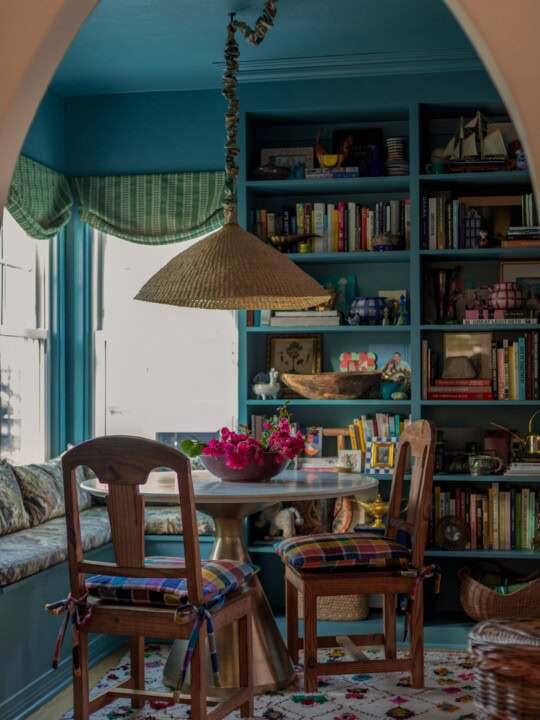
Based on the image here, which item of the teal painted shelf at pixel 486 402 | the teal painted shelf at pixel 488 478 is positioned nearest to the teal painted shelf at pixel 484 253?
the teal painted shelf at pixel 486 402

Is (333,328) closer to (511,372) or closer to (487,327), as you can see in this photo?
(487,327)

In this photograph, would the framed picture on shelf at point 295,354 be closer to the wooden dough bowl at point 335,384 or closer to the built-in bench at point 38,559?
the wooden dough bowl at point 335,384

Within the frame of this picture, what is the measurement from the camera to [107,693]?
9.70 ft

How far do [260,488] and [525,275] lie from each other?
197cm

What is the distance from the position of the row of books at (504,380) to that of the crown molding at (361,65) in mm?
1312

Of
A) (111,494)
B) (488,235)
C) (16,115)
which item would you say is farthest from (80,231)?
(16,115)

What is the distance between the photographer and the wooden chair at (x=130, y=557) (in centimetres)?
258

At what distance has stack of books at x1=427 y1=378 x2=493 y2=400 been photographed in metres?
4.23

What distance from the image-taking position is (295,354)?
4.61 m

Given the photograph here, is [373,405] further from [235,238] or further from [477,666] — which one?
[477,666]

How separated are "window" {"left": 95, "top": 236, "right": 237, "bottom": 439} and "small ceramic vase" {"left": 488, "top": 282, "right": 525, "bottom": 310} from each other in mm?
1398

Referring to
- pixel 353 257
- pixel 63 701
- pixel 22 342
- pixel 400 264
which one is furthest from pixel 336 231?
pixel 63 701

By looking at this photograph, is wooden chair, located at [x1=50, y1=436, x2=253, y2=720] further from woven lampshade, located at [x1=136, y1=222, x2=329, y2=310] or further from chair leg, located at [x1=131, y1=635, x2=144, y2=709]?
woven lampshade, located at [x1=136, y1=222, x2=329, y2=310]

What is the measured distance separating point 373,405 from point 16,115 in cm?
323
